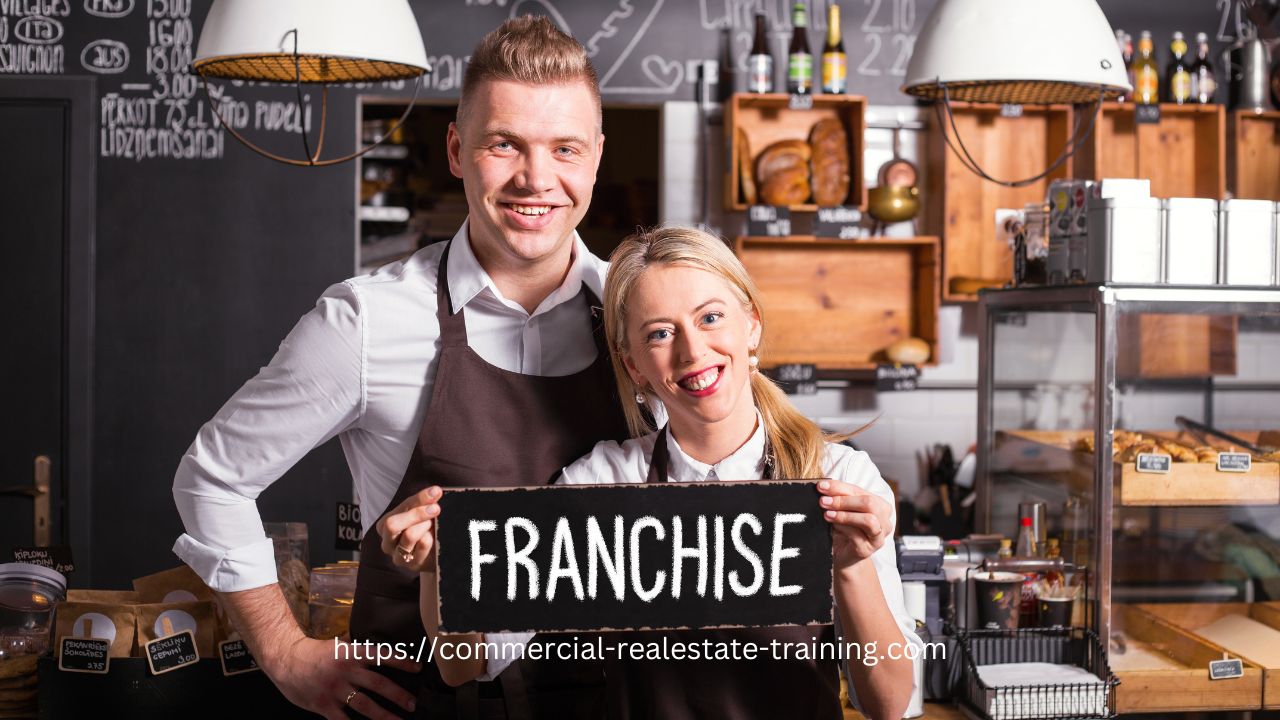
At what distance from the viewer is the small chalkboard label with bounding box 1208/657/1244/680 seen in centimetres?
236

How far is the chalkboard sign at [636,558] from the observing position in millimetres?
1352

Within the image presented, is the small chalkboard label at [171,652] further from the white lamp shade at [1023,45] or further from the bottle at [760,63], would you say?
the bottle at [760,63]

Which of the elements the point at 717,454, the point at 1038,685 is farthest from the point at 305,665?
the point at 1038,685

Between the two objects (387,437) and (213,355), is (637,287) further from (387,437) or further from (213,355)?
(213,355)

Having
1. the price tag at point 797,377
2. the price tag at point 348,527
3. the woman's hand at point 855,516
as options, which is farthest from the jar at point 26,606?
the price tag at point 797,377

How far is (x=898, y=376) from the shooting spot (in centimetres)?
405

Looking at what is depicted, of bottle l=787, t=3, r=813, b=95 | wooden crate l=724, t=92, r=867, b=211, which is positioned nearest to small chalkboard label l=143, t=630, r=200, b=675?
wooden crate l=724, t=92, r=867, b=211

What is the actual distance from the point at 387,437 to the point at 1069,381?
162 cm

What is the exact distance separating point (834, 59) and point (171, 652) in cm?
296

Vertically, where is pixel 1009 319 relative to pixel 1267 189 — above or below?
below

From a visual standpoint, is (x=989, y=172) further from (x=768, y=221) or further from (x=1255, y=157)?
(x=1255, y=157)

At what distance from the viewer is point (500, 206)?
1.58 metres

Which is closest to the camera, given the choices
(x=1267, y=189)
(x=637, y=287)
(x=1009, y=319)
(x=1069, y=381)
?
(x=637, y=287)

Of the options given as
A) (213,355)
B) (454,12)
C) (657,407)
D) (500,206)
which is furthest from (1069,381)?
(213,355)
